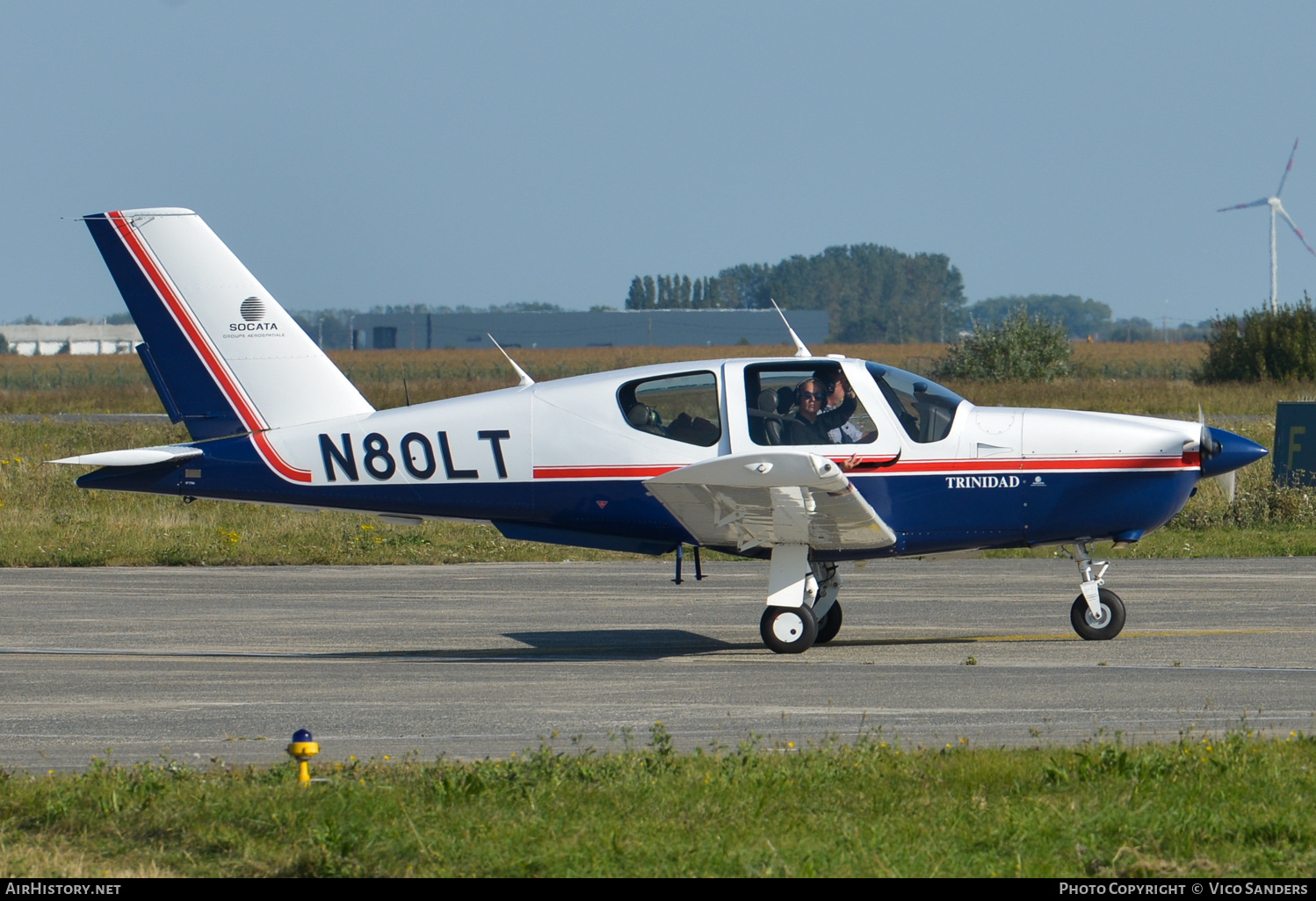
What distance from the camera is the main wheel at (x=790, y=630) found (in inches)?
394

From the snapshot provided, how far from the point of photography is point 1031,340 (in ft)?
150

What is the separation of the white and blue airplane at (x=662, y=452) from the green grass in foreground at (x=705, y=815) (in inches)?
136

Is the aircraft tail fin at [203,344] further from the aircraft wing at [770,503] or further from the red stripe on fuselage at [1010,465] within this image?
the aircraft wing at [770,503]

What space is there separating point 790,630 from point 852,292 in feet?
518

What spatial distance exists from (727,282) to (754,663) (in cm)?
15313

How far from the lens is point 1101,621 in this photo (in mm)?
10289

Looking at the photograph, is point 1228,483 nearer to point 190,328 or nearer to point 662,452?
point 662,452

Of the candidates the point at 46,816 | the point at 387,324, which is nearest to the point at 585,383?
the point at 46,816

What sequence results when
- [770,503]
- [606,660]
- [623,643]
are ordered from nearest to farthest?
[770,503], [606,660], [623,643]

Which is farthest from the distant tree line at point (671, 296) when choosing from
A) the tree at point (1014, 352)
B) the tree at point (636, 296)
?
the tree at point (1014, 352)

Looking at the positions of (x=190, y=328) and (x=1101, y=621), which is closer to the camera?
(x=1101, y=621)

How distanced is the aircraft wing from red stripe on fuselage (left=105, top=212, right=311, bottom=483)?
10.9 ft
